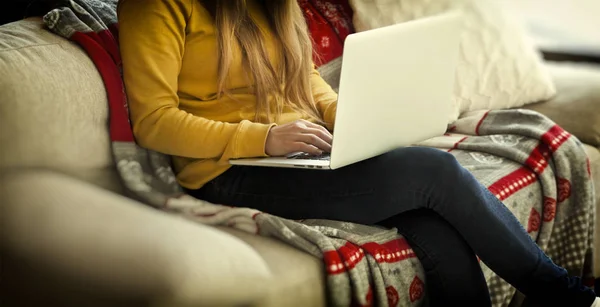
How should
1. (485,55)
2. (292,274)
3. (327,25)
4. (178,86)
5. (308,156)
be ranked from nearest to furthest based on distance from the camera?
(292,274)
(308,156)
(178,86)
(327,25)
(485,55)

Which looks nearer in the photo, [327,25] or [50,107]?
[50,107]

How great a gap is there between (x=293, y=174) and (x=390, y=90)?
0.77 ft

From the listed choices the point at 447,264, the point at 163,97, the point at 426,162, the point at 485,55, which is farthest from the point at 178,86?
the point at 485,55

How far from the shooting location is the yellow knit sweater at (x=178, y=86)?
3.97 ft

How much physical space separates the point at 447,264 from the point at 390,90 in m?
0.31

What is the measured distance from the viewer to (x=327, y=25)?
5.64 ft

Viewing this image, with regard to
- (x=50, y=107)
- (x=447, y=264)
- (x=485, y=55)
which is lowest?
(x=447, y=264)

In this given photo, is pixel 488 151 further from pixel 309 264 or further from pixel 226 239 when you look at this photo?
pixel 226 239

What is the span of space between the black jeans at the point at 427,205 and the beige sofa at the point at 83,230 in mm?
107

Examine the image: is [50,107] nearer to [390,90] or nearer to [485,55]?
[390,90]

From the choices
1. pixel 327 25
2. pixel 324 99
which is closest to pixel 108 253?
pixel 324 99

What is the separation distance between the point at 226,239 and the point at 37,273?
0.83 ft

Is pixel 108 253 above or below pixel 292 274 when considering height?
above

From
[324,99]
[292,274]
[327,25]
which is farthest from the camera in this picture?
[327,25]
